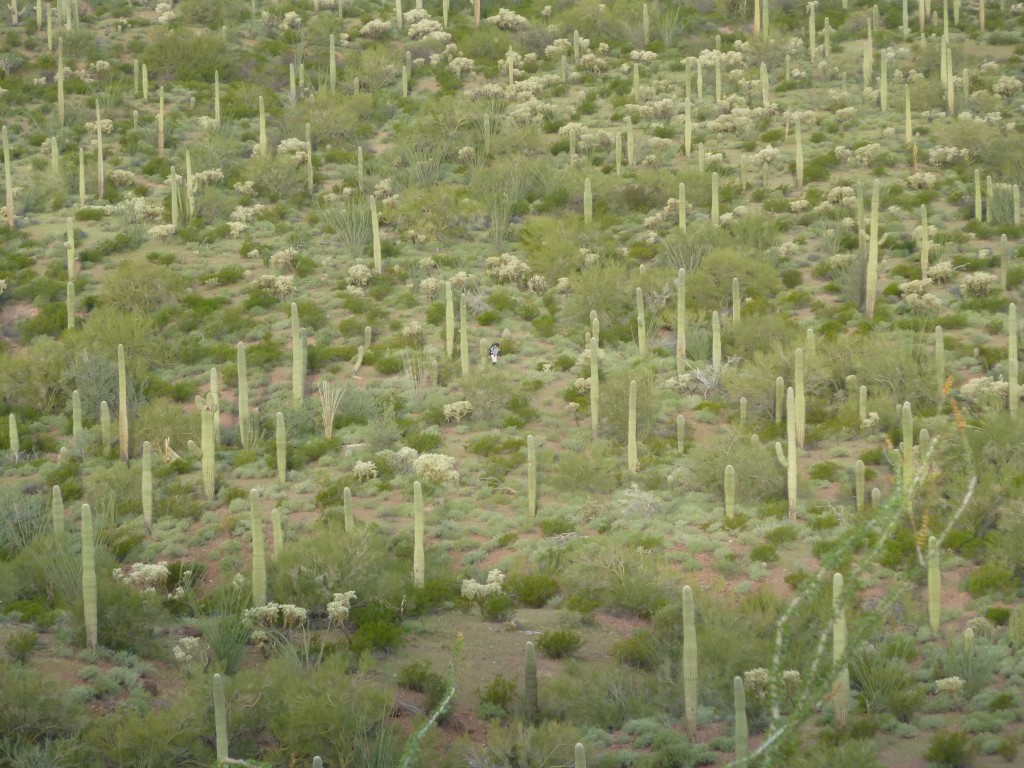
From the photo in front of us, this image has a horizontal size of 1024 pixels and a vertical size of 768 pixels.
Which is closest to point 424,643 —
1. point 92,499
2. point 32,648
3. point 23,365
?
point 32,648

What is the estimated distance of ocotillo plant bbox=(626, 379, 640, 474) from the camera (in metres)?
21.6

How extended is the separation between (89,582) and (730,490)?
26.2 feet

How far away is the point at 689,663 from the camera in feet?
50.3

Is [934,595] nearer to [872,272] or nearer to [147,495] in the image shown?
[872,272]

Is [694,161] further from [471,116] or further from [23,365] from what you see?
[23,365]

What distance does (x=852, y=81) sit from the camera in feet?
121

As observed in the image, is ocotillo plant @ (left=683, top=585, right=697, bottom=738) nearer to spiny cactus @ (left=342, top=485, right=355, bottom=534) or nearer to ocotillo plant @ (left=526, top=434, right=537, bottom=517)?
spiny cactus @ (left=342, top=485, right=355, bottom=534)

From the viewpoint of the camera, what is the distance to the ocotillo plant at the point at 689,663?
15102 mm

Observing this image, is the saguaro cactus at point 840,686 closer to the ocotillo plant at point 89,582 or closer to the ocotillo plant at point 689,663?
the ocotillo plant at point 689,663

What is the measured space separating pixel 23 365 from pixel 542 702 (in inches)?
500

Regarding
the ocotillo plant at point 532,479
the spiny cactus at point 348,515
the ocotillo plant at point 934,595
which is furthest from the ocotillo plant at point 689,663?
the ocotillo plant at point 532,479

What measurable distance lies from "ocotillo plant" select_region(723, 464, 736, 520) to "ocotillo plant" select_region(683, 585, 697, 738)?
4851 millimetres

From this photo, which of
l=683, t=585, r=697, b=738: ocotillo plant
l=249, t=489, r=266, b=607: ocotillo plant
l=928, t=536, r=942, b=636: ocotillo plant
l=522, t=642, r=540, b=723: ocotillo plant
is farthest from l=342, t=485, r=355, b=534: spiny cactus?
l=928, t=536, r=942, b=636: ocotillo plant

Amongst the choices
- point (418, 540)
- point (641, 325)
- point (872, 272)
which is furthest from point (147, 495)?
point (872, 272)
